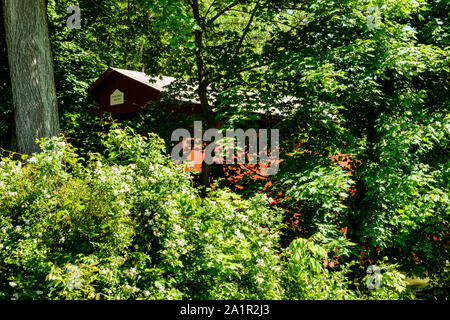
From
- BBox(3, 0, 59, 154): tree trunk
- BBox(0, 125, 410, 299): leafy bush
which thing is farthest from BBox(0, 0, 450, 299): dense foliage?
BBox(3, 0, 59, 154): tree trunk

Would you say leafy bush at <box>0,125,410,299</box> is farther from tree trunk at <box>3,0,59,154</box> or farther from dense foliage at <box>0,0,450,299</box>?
tree trunk at <box>3,0,59,154</box>

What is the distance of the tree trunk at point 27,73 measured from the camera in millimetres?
5645

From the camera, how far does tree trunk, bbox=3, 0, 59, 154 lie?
222 inches

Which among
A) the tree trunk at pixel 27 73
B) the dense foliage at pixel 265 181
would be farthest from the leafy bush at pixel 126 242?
the tree trunk at pixel 27 73

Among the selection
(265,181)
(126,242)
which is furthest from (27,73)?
(265,181)

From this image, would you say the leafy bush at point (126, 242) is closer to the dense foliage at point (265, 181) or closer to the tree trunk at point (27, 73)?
the dense foliage at point (265, 181)

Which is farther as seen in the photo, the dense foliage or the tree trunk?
the tree trunk

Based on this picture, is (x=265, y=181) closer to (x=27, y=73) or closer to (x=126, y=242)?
(x=126, y=242)

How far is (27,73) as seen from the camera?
5723mm

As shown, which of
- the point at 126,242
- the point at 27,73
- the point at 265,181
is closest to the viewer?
the point at 126,242

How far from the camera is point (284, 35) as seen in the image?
27.1 feet

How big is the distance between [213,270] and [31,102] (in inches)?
167

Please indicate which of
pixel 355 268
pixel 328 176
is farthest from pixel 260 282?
pixel 355 268

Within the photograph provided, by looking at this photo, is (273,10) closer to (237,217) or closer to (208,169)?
(208,169)
